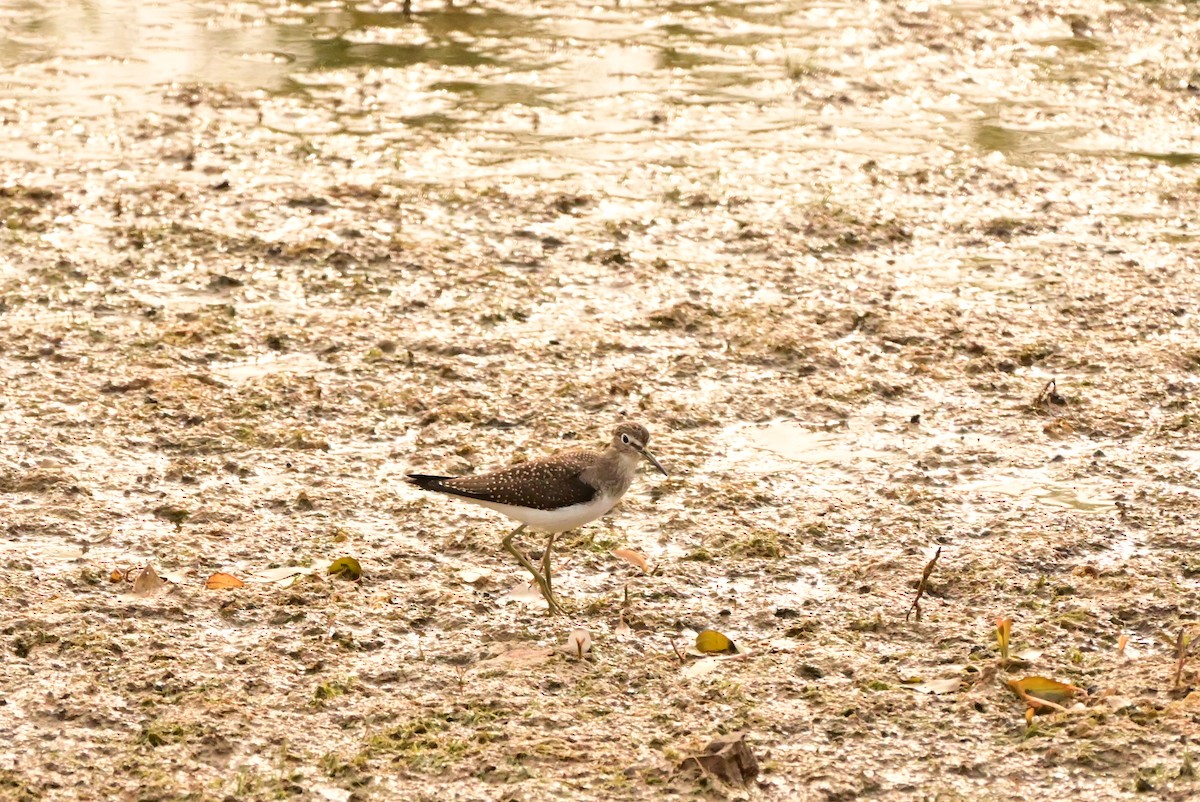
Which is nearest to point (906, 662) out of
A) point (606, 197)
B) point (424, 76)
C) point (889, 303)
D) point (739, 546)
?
point (739, 546)

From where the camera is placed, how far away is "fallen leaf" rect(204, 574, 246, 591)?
6719 mm

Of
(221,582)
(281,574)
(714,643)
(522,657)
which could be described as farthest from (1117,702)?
(221,582)

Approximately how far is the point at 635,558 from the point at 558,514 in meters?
0.50

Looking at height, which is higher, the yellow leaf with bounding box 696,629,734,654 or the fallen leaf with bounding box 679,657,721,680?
the yellow leaf with bounding box 696,629,734,654

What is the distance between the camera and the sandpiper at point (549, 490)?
673cm

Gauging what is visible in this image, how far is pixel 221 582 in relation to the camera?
22.1ft

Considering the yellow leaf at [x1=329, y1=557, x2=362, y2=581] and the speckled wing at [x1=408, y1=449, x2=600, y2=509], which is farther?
the yellow leaf at [x1=329, y1=557, x2=362, y2=581]

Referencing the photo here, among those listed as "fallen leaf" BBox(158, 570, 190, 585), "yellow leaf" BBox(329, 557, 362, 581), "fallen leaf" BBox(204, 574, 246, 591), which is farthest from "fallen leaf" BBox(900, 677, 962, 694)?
"fallen leaf" BBox(158, 570, 190, 585)

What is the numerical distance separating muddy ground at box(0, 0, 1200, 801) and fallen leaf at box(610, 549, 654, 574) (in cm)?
6

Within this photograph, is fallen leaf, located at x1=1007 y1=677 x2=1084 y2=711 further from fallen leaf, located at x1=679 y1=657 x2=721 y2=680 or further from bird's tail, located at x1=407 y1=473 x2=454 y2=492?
bird's tail, located at x1=407 y1=473 x2=454 y2=492

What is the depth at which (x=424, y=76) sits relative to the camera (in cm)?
1315

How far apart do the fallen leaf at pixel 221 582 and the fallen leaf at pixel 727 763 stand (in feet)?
6.73

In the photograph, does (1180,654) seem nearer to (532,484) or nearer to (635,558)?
(635,558)

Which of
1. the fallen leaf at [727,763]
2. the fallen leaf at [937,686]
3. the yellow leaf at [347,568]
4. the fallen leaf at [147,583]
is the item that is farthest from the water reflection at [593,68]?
the fallen leaf at [727,763]
